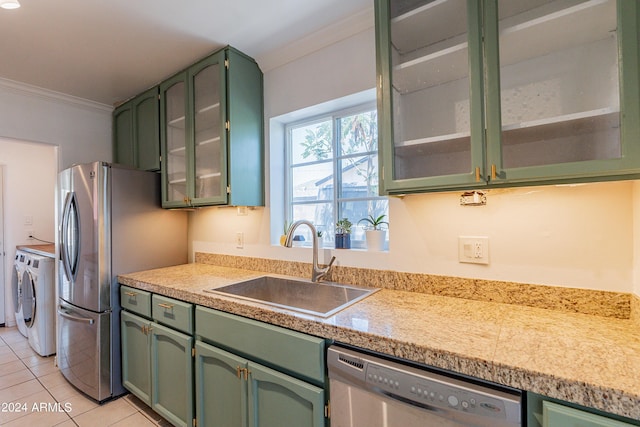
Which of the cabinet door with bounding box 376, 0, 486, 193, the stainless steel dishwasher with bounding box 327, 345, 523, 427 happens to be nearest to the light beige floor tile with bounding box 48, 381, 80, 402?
the stainless steel dishwasher with bounding box 327, 345, 523, 427

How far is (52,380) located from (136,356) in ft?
3.43

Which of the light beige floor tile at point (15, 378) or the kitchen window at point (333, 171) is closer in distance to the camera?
the kitchen window at point (333, 171)

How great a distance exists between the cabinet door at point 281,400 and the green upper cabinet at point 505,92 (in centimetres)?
88

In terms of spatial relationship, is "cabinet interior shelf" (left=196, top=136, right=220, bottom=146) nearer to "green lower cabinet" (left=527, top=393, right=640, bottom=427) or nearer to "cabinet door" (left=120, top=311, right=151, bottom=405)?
"cabinet door" (left=120, top=311, right=151, bottom=405)

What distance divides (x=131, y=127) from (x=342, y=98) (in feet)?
6.67

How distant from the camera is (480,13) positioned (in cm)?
108

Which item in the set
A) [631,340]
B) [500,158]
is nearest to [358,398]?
[631,340]

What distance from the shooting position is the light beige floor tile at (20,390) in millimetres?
2078

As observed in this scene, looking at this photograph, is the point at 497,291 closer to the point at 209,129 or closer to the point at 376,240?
the point at 376,240

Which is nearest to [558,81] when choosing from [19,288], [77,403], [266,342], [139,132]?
[266,342]

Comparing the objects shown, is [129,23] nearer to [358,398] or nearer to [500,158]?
[500,158]

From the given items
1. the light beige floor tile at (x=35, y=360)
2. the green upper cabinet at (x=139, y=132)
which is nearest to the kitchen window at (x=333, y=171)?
the green upper cabinet at (x=139, y=132)

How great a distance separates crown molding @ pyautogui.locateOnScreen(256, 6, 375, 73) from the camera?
1.63 metres

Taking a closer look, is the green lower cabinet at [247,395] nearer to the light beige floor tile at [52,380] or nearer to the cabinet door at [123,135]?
the light beige floor tile at [52,380]
